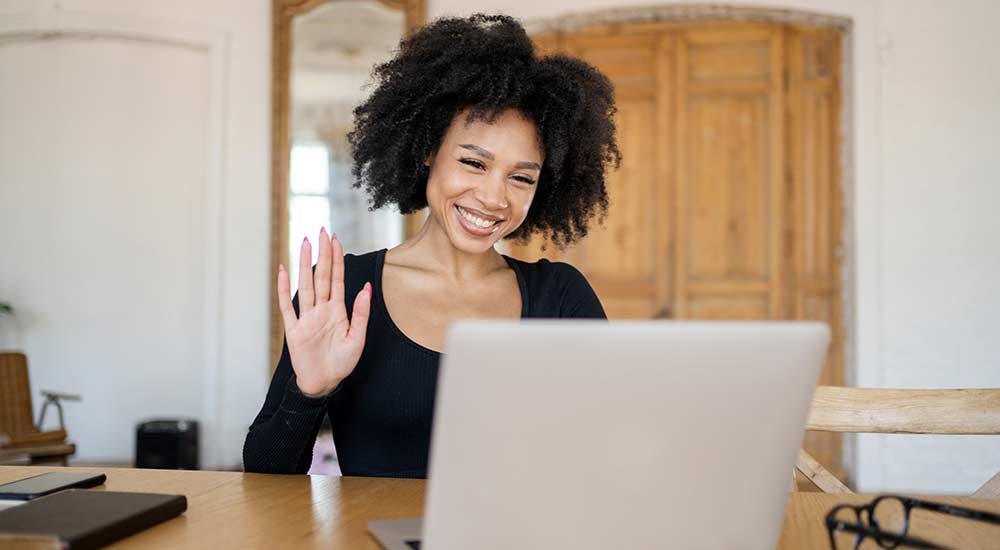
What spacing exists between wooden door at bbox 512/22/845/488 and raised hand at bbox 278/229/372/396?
437 centimetres

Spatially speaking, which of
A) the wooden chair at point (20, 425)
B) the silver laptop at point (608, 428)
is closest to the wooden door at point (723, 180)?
the wooden chair at point (20, 425)

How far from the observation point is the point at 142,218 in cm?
607

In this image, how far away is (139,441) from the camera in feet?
18.0

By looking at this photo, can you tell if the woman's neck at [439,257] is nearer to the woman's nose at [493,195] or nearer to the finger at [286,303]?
the woman's nose at [493,195]

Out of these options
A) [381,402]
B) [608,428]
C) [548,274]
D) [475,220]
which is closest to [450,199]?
[475,220]

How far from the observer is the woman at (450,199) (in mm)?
1774

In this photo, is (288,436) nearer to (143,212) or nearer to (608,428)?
(608,428)

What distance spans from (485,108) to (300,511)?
102 centimetres

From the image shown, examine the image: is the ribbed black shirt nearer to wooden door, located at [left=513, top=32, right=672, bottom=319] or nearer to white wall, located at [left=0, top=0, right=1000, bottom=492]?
wooden door, located at [left=513, top=32, right=672, bottom=319]

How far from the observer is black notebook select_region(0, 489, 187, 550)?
98 cm

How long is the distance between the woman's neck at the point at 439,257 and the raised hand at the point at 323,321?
63cm

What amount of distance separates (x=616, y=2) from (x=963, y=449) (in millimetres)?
3229

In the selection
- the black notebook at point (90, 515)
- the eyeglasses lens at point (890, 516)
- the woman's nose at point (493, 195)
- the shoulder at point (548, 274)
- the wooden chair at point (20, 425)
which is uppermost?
the woman's nose at point (493, 195)

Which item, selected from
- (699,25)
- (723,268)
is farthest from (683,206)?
(699,25)
